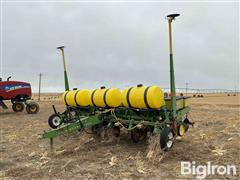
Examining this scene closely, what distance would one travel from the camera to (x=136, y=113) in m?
8.77

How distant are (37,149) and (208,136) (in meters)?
5.33

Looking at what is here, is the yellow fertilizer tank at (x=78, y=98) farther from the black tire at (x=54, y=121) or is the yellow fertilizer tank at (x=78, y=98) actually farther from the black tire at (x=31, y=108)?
the black tire at (x=31, y=108)

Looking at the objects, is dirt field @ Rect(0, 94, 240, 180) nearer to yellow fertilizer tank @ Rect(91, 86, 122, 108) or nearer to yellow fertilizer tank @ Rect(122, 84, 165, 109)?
yellow fertilizer tank @ Rect(122, 84, 165, 109)

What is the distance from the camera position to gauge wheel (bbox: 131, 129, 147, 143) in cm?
909

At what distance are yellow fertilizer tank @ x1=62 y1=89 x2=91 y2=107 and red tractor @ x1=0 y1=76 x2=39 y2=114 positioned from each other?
863 cm

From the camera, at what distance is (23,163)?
733cm

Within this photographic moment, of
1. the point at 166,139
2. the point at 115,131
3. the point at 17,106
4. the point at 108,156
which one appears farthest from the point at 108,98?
the point at 17,106

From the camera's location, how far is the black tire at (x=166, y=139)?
23.8 ft

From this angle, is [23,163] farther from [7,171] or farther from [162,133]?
[162,133]

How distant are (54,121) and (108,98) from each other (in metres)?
2.85

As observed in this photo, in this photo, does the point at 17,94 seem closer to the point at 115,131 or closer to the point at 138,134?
the point at 115,131

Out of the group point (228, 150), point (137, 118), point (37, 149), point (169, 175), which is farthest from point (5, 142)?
point (228, 150)

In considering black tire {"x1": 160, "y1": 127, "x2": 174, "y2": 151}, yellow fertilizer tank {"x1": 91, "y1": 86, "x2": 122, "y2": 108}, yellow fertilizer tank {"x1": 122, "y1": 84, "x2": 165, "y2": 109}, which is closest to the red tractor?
yellow fertilizer tank {"x1": 91, "y1": 86, "x2": 122, "y2": 108}

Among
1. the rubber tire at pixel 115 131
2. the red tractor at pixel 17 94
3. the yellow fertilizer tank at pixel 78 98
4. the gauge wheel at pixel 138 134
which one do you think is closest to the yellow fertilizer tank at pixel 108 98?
the yellow fertilizer tank at pixel 78 98
